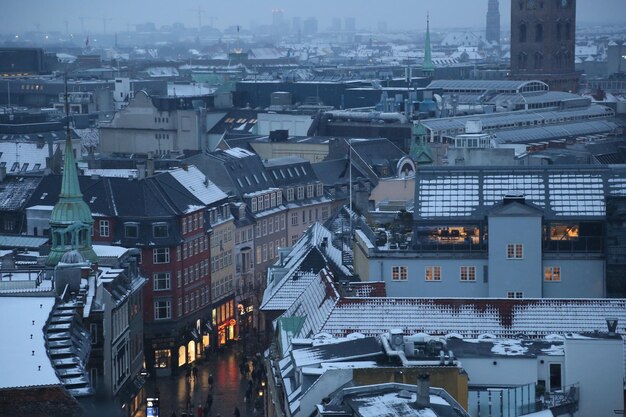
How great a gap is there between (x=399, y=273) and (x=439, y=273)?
1.20m

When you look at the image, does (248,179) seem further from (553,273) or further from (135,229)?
(553,273)

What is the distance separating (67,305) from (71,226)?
42.8 ft

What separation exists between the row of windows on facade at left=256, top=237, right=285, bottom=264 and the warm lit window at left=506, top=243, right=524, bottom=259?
35927 millimetres

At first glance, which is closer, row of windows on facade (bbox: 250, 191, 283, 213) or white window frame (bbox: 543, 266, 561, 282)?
white window frame (bbox: 543, 266, 561, 282)

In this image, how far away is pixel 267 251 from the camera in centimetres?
9688

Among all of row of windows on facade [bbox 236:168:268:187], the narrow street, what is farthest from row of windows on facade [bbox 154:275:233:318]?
row of windows on facade [bbox 236:168:268:187]

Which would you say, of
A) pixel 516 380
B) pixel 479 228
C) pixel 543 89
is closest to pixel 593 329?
pixel 516 380

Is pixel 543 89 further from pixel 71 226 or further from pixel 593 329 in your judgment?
pixel 593 329

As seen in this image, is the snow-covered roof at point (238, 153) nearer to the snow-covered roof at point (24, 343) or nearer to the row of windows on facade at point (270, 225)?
the row of windows on facade at point (270, 225)

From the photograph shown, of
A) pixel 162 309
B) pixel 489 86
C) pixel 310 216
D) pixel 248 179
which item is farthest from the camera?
pixel 489 86

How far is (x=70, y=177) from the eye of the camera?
228 feet

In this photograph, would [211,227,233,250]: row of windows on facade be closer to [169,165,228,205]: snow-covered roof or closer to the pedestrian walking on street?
[169,165,228,205]: snow-covered roof

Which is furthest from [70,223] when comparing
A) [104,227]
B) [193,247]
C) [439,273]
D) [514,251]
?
[193,247]

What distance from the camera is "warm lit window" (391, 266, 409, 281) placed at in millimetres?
60281
